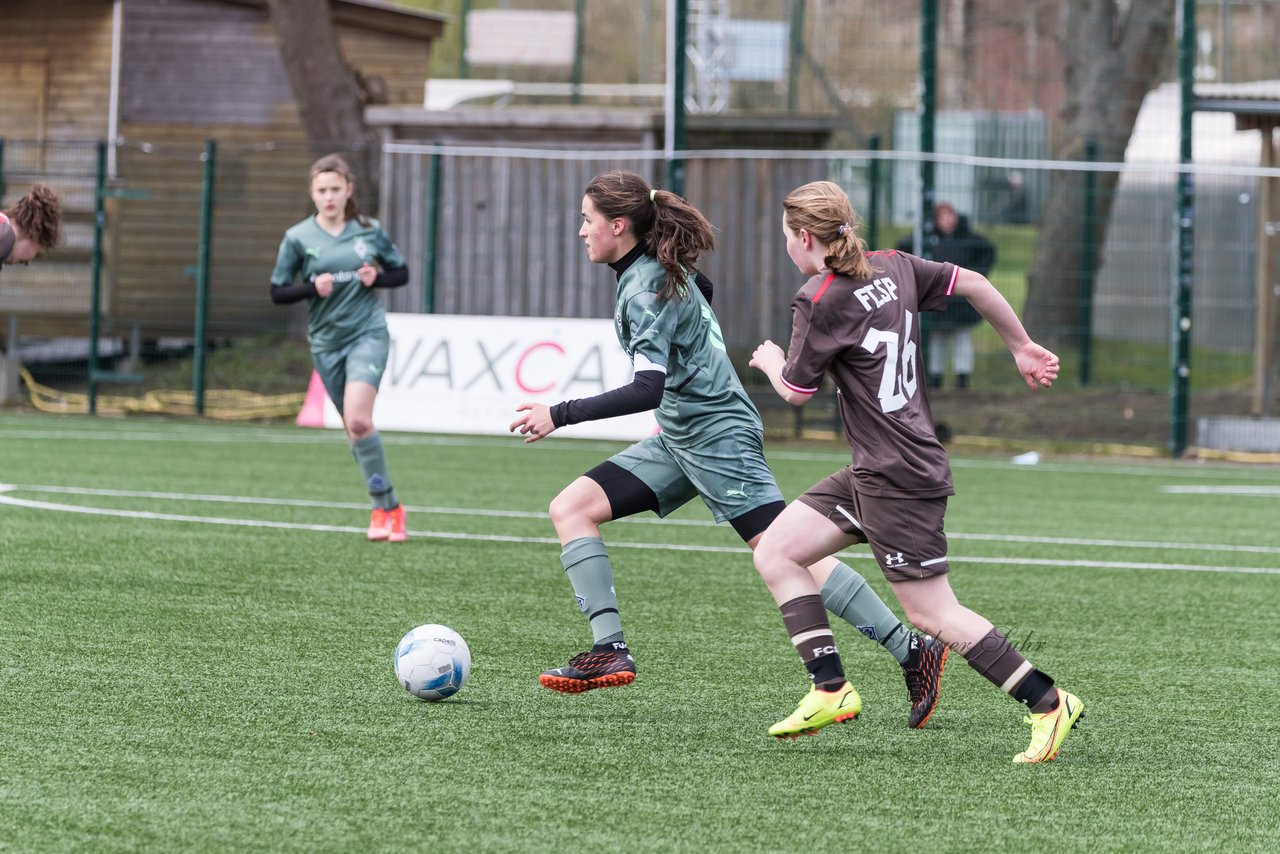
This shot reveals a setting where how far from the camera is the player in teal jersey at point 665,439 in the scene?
5227 mm

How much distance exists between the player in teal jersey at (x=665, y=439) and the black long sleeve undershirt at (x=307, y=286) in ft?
12.6

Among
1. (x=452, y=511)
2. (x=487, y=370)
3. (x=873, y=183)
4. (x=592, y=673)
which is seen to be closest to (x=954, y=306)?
(x=873, y=183)

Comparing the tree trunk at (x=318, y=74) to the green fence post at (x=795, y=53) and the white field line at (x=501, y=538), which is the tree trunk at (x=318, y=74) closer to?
the green fence post at (x=795, y=53)

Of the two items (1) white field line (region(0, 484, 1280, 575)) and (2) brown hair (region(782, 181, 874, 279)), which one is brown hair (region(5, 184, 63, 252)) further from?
(2) brown hair (region(782, 181, 874, 279))

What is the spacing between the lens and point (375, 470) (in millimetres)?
9016

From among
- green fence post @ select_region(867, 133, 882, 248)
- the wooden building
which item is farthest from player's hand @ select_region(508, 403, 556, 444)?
the wooden building

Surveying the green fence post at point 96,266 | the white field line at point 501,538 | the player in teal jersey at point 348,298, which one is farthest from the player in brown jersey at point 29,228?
the green fence post at point 96,266

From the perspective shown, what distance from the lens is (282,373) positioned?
18.0m

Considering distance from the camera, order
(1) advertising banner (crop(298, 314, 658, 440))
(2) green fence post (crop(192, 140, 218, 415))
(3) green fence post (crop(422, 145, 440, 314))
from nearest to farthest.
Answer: (1) advertising banner (crop(298, 314, 658, 440)) < (3) green fence post (crop(422, 145, 440, 314)) < (2) green fence post (crop(192, 140, 218, 415))

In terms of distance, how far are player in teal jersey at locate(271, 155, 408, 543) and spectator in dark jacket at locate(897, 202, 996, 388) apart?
23.4 ft

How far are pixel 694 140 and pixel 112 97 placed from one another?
8.42 m

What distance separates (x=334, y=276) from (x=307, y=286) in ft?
0.60

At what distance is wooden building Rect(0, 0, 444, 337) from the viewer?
1994 centimetres

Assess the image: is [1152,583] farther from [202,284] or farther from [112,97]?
[112,97]
